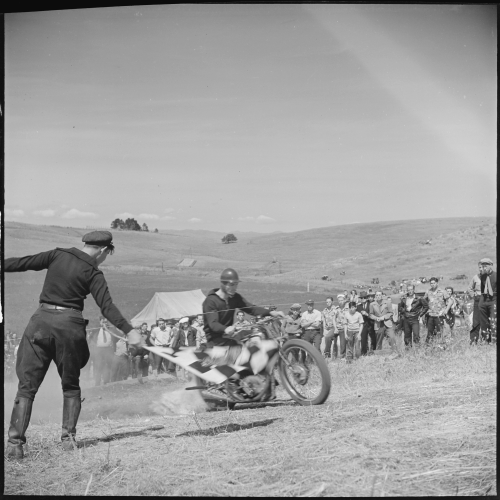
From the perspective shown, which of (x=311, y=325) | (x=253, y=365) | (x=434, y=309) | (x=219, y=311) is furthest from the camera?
(x=434, y=309)

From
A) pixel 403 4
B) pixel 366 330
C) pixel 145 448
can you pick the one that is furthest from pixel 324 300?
pixel 403 4

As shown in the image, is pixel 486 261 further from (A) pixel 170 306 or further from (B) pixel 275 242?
(A) pixel 170 306

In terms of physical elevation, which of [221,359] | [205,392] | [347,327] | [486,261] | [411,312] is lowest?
[205,392]

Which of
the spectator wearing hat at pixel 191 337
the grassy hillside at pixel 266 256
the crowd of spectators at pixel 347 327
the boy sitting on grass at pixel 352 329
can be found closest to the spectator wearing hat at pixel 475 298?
the crowd of spectators at pixel 347 327

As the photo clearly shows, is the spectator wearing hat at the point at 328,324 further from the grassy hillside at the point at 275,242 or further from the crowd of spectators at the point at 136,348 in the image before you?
the crowd of spectators at the point at 136,348

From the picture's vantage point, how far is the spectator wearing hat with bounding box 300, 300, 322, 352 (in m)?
6.50

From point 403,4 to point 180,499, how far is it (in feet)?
13.2

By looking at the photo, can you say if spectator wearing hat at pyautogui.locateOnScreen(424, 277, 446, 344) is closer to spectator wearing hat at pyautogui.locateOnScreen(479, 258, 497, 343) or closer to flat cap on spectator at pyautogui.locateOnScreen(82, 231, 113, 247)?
spectator wearing hat at pyautogui.locateOnScreen(479, 258, 497, 343)

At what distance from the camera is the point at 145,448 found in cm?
540

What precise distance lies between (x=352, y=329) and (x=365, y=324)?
0.81ft

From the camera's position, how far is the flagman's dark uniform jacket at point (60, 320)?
5383mm

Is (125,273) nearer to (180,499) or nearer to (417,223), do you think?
(180,499)

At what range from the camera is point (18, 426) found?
5.32m

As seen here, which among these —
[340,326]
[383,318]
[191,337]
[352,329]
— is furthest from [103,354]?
[383,318]
